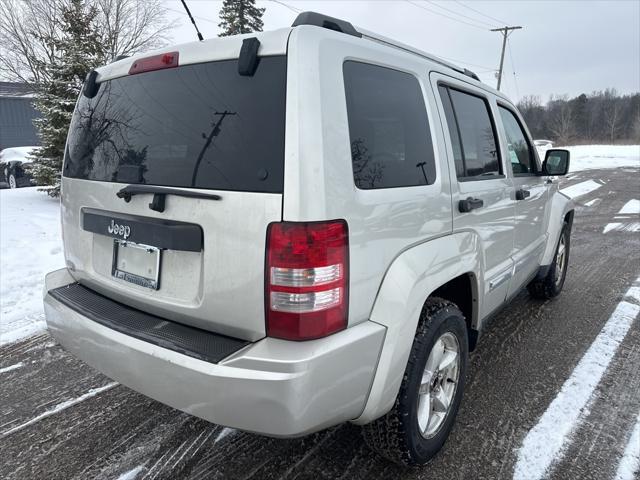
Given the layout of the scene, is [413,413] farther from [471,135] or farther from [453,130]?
[471,135]

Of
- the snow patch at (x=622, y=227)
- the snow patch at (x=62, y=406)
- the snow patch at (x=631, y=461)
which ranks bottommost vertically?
the snow patch at (x=631, y=461)

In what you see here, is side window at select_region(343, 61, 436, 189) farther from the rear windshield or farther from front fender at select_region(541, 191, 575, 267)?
front fender at select_region(541, 191, 575, 267)

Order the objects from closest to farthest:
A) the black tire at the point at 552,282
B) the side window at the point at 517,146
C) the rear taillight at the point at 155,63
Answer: the rear taillight at the point at 155,63
the side window at the point at 517,146
the black tire at the point at 552,282

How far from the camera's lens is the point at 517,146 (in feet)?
11.8

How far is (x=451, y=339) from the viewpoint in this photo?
7.90ft

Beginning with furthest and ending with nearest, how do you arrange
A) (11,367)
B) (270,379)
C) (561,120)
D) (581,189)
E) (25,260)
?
(561,120), (581,189), (25,260), (11,367), (270,379)

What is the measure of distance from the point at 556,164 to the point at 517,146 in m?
0.50

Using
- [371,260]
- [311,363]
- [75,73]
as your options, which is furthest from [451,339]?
[75,73]

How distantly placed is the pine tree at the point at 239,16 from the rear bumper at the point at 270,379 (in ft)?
70.7

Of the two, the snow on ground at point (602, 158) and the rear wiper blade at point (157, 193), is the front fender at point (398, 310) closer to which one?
the rear wiper blade at point (157, 193)

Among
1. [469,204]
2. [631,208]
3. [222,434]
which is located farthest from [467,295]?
[631,208]

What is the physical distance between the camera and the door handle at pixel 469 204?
2364 mm

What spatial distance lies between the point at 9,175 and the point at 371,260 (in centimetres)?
1863

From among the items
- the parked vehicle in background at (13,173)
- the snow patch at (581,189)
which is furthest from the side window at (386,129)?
the parked vehicle in background at (13,173)
